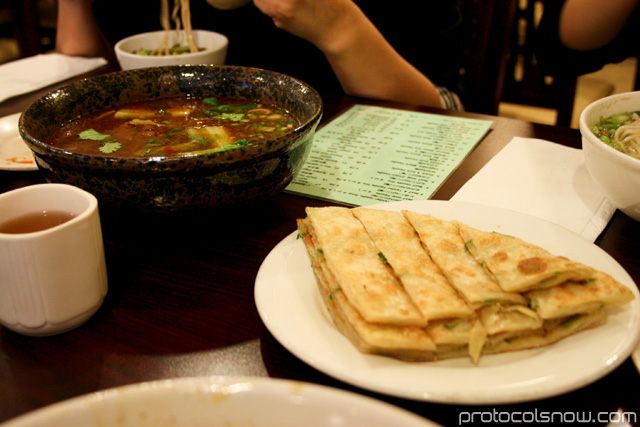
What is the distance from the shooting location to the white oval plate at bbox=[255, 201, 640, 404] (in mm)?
701

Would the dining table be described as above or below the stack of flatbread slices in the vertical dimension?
below

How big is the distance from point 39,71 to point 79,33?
448 millimetres

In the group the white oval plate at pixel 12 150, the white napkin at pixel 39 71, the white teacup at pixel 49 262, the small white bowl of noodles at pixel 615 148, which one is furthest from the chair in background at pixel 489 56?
the white teacup at pixel 49 262

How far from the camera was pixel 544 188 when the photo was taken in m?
1.43

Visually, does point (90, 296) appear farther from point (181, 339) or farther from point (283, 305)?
point (283, 305)

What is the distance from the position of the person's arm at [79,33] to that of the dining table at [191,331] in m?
1.77

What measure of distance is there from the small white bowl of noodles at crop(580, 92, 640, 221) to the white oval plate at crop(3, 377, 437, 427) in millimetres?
862

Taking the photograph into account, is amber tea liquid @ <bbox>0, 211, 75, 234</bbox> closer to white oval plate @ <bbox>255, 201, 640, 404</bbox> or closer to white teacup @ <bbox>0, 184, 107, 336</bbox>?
white teacup @ <bbox>0, 184, 107, 336</bbox>

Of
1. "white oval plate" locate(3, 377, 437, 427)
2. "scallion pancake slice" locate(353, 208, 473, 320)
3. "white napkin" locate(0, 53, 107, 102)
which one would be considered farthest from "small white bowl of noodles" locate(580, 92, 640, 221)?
"white napkin" locate(0, 53, 107, 102)

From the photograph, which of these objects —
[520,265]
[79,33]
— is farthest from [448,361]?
[79,33]

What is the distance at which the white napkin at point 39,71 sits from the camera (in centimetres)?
221

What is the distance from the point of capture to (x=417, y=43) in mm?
2631

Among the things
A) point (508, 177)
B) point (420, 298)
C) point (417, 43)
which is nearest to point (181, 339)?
point (420, 298)

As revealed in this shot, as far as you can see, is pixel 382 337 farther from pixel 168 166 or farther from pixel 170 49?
pixel 170 49
